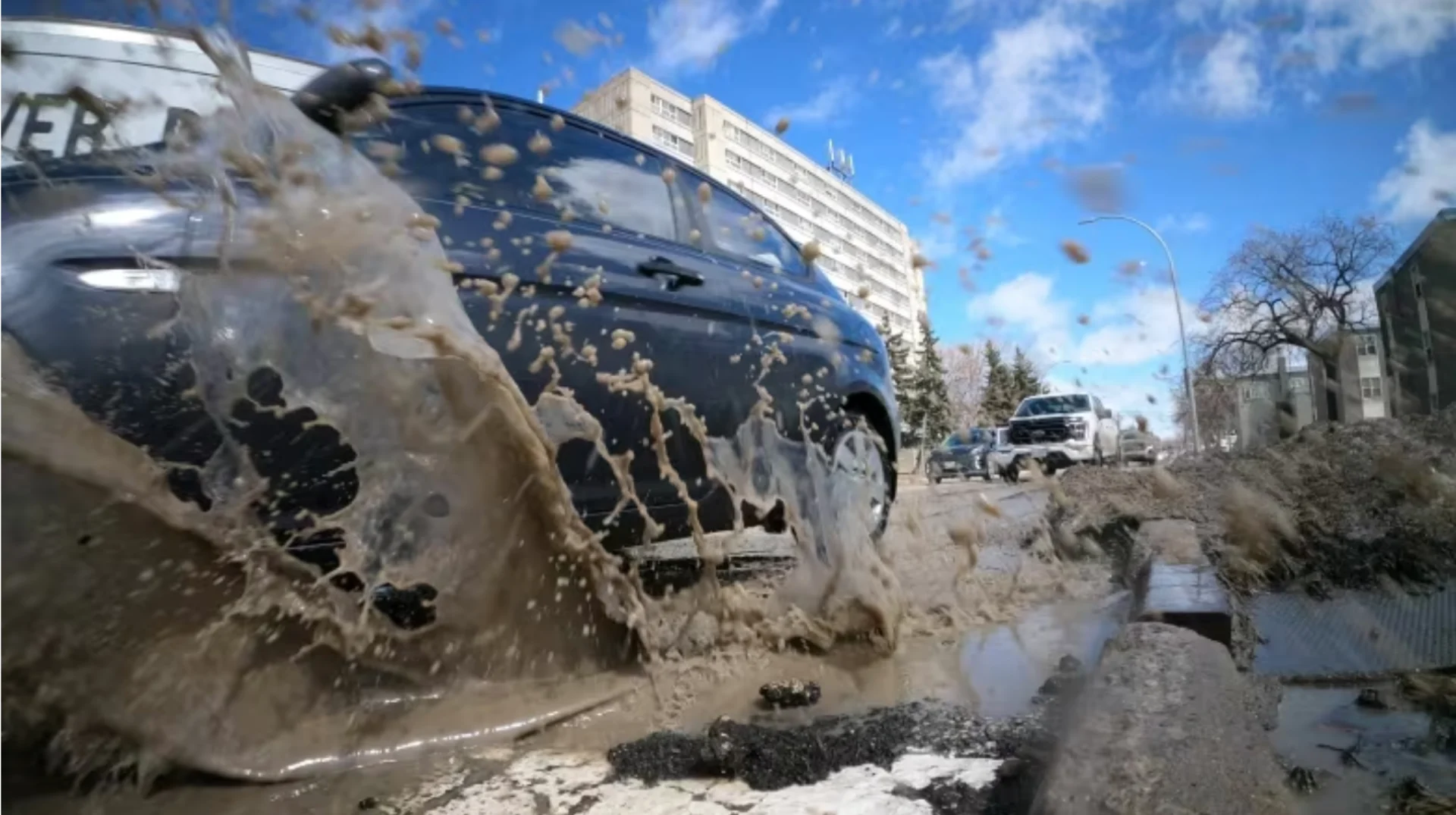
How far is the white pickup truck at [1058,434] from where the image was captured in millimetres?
17000

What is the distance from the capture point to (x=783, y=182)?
227 inches

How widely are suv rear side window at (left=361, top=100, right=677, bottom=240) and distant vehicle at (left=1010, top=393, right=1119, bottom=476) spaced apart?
14121 mm

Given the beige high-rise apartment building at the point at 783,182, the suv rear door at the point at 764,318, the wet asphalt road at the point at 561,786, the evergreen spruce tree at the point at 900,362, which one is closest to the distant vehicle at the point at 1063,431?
the beige high-rise apartment building at the point at 783,182

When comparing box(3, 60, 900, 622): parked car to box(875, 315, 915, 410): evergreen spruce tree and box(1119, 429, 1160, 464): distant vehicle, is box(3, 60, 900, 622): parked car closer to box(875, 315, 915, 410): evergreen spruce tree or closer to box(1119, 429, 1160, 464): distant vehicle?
box(1119, 429, 1160, 464): distant vehicle

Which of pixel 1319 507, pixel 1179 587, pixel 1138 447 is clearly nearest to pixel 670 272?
pixel 1179 587

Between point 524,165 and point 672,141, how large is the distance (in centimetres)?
260

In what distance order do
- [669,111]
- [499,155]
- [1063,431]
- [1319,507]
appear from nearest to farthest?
[499,155], [1319,507], [669,111], [1063,431]

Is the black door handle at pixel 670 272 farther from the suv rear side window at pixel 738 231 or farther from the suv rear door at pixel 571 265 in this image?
the suv rear side window at pixel 738 231

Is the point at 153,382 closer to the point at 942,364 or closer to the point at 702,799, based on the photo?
the point at 702,799

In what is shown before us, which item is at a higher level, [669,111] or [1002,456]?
[669,111]

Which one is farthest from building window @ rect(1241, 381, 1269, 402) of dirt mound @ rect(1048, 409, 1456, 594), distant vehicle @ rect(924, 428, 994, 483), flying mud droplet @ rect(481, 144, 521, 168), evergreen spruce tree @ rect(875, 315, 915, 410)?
evergreen spruce tree @ rect(875, 315, 915, 410)

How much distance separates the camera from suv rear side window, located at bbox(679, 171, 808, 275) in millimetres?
3750

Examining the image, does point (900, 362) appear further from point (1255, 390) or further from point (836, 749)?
point (836, 749)

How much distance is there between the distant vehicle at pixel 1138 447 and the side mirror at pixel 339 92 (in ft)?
37.5
